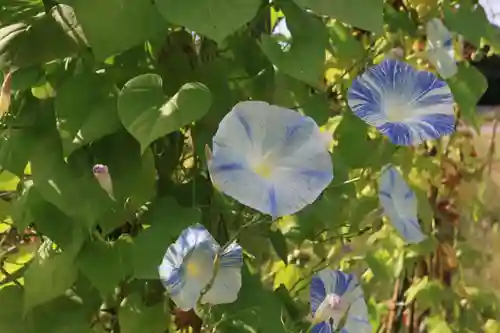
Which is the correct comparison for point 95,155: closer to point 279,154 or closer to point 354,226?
point 279,154

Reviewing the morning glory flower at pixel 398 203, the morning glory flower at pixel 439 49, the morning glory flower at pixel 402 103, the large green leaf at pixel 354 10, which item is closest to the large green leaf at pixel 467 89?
the morning glory flower at pixel 439 49

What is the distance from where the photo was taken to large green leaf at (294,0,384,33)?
0.63 m

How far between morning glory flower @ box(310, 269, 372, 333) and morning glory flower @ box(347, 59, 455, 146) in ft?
0.52

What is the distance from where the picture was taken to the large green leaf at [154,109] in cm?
64

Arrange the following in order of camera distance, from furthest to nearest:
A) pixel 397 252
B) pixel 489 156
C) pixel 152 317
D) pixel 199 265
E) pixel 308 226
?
pixel 489 156 < pixel 397 252 < pixel 308 226 < pixel 152 317 < pixel 199 265

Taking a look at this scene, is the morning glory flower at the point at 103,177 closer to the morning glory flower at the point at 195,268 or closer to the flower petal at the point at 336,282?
the morning glory flower at the point at 195,268

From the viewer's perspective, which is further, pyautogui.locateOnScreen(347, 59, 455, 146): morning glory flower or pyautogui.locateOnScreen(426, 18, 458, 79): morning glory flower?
pyautogui.locateOnScreen(426, 18, 458, 79): morning glory flower

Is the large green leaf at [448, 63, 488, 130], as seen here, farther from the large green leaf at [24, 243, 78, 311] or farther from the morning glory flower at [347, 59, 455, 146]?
the large green leaf at [24, 243, 78, 311]

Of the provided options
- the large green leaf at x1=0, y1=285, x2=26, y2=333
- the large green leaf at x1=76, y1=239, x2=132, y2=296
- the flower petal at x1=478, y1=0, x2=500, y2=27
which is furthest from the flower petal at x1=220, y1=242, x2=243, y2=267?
the flower petal at x1=478, y1=0, x2=500, y2=27

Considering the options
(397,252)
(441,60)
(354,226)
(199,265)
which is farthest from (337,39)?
(199,265)

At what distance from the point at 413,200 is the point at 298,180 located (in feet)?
1.20

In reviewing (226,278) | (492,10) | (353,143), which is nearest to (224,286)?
(226,278)

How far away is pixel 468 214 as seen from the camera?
1.52m

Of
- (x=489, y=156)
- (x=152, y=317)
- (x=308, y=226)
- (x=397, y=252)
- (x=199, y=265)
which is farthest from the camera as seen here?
(x=489, y=156)
